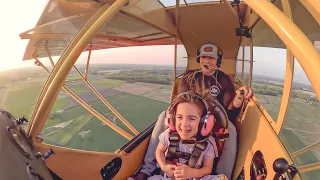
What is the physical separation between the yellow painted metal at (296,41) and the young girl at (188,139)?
572 millimetres

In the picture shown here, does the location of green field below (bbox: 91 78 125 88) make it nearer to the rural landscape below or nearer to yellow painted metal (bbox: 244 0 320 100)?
the rural landscape below

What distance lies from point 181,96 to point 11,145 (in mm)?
716

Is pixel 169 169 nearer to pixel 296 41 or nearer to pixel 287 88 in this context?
pixel 287 88

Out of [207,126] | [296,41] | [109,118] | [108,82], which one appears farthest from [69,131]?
[296,41]

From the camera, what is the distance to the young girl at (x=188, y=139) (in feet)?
3.64

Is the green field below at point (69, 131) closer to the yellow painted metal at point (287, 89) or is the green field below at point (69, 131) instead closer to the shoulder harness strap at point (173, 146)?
the shoulder harness strap at point (173, 146)

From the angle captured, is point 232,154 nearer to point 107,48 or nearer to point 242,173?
point 242,173

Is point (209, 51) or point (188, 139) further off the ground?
point (209, 51)

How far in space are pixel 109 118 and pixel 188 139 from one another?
858 centimetres

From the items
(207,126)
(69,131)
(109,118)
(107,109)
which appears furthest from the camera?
(107,109)

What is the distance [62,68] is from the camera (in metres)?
0.85

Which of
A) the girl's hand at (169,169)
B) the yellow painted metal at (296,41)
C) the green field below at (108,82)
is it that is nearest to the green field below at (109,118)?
the green field below at (108,82)

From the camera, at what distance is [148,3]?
7.91ft

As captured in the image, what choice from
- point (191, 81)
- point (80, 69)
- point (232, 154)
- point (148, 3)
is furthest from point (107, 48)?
point (232, 154)
